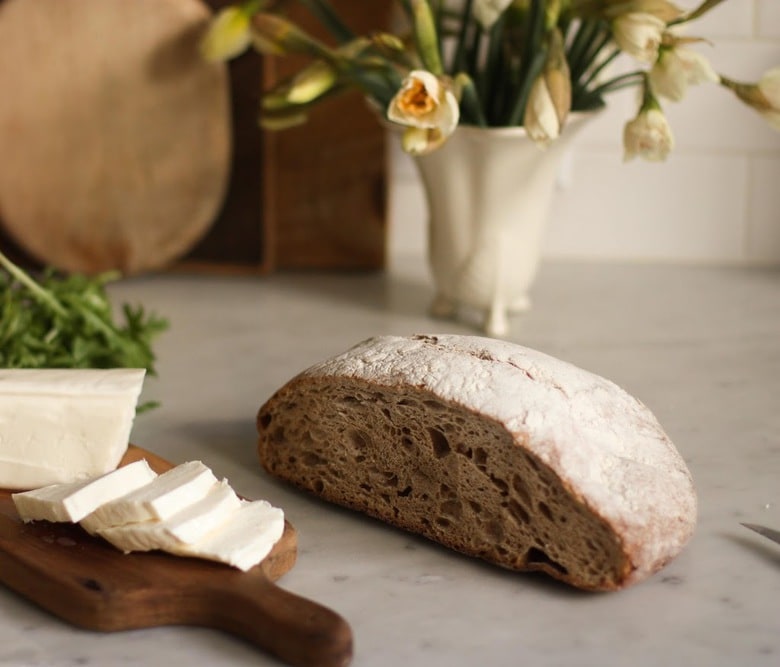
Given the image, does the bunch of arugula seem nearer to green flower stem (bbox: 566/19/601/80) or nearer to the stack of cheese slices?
the stack of cheese slices

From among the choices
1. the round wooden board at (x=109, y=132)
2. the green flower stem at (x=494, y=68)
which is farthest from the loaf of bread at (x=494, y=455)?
the round wooden board at (x=109, y=132)

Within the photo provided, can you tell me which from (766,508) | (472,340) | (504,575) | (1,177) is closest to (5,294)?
(1,177)

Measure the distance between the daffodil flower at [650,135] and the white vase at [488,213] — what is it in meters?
0.15

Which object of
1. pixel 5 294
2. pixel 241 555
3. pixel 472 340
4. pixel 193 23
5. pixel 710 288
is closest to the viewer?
pixel 241 555

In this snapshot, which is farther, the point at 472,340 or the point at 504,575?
the point at 472,340

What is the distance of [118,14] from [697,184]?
3.17 ft

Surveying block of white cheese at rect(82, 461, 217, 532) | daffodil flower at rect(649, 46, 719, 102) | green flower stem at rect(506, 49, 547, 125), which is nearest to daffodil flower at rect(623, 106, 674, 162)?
daffodil flower at rect(649, 46, 719, 102)

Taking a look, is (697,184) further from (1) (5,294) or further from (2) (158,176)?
(1) (5,294)

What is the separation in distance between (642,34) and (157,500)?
74 centimetres

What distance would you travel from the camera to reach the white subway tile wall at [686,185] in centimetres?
176

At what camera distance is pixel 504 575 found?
0.83 m

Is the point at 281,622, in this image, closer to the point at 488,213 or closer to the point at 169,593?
the point at 169,593

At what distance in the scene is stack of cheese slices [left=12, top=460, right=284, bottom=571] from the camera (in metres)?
0.77

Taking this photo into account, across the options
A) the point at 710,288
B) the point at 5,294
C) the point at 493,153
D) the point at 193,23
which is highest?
the point at 193,23
